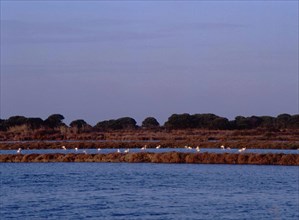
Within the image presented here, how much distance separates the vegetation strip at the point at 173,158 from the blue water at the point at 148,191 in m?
0.54

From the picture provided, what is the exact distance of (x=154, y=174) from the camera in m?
48.3

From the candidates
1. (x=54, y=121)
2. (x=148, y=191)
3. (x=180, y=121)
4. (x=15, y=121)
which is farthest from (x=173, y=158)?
(x=54, y=121)

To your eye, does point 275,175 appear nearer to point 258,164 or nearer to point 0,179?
point 258,164

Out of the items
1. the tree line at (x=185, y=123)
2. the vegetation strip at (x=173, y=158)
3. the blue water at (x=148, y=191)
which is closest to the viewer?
the blue water at (x=148, y=191)

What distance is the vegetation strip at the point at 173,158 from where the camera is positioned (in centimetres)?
5150

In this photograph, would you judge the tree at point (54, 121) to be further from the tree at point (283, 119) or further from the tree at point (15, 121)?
the tree at point (283, 119)

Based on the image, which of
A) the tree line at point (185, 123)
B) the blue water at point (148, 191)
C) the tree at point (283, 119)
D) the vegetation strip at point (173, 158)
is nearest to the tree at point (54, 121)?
the tree line at point (185, 123)

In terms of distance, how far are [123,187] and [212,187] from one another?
16.3 ft

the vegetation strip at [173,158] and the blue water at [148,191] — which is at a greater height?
the vegetation strip at [173,158]

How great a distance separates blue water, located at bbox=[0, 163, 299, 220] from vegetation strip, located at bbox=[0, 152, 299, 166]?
0.54 metres

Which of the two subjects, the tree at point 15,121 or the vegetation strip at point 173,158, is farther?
the tree at point 15,121

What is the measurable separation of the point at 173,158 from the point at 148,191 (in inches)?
560

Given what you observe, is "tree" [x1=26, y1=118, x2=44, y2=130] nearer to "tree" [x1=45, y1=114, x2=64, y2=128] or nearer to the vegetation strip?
"tree" [x1=45, y1=114, x2=64, y2=128]

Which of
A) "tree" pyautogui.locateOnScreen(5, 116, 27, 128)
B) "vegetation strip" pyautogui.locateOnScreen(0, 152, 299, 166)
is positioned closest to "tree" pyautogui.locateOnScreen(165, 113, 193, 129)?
"tree" pyautogui.locateOnScreen(5, 116, 27, 128)
